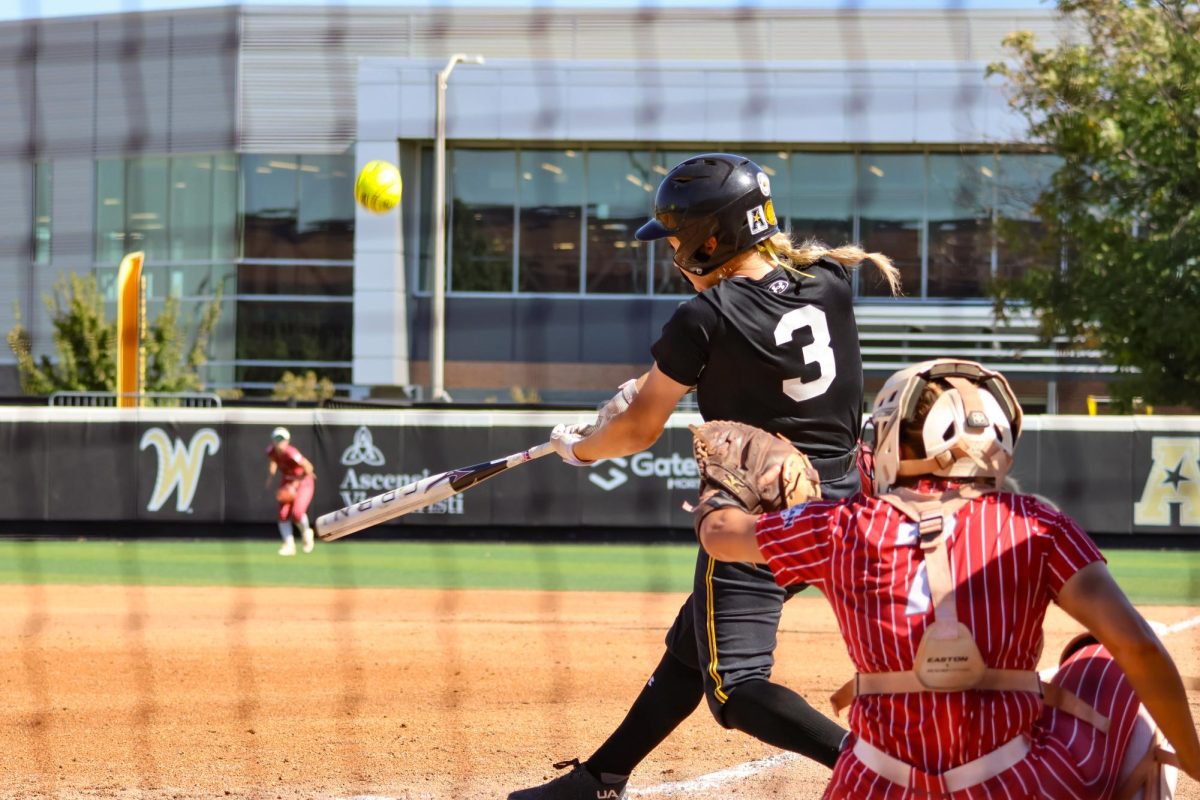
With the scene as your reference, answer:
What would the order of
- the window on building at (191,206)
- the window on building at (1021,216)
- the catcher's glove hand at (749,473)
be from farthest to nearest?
the window on building at (191,206), the window on building at (1021,216), the catcher's glove hand at (749,473)

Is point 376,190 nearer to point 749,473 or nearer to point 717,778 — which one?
point 717,778

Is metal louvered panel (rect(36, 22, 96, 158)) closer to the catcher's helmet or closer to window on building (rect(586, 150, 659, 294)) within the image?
window on building (rect(586, 150, 659, 294))

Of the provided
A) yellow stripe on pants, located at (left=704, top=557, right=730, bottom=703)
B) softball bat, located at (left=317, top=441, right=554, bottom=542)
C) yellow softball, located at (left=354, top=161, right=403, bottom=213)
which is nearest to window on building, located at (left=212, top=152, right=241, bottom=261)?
yellow softball, located at (left=354, top=161, right=403, bottom=213)

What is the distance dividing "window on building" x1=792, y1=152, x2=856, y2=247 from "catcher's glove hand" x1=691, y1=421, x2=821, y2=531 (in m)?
24.8

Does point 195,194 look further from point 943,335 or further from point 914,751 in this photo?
point 914,751

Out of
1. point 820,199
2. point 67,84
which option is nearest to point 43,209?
point 67,84

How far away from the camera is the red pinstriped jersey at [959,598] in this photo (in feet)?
7.64

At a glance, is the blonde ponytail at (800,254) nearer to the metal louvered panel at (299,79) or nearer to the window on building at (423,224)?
the window on building at (423,224)

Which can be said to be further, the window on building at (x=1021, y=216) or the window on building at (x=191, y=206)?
the window on building at (x=191, y=206)

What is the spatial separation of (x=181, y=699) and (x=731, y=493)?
497cm

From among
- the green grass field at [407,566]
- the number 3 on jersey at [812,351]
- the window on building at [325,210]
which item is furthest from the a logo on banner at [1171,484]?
the window on building at [325,210]

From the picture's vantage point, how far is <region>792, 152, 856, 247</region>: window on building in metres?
27.3

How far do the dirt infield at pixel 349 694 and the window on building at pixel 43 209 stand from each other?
2069cm

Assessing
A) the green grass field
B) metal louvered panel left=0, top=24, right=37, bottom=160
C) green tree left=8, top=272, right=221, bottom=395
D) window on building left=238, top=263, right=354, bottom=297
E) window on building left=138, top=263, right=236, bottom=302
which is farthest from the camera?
window on building left=138, top=263, right=236, bottom=302
